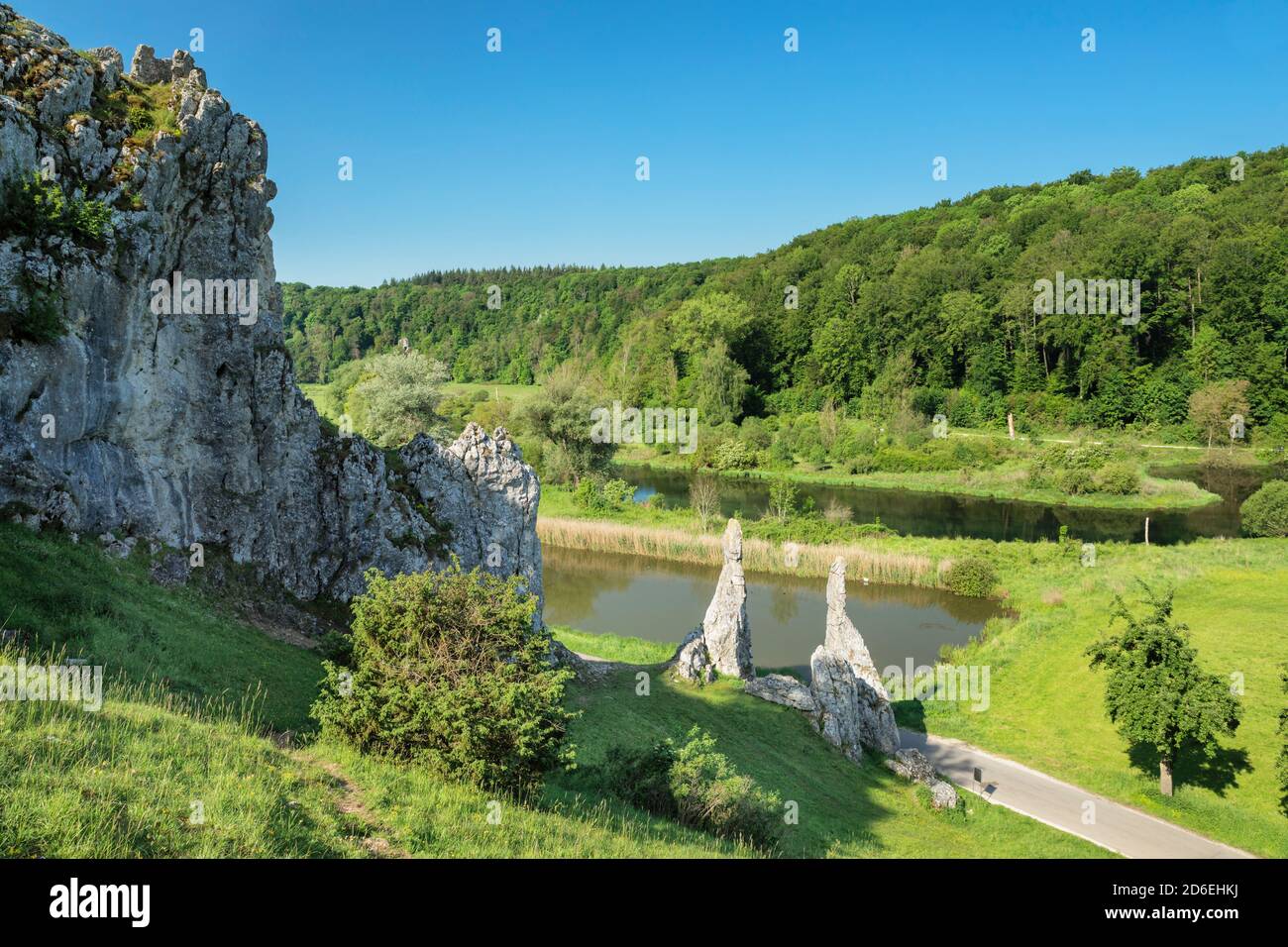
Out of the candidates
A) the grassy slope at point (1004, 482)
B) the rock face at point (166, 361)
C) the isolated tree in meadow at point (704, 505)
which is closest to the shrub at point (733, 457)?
the grassy slope at point (1004, 482)

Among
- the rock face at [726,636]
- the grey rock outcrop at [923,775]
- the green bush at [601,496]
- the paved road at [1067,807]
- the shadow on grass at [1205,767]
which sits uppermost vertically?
the green bush at [601,496]

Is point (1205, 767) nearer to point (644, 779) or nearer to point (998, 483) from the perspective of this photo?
point (644, 779)

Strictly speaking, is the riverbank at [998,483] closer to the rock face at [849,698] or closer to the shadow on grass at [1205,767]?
the shadow on grass at [1205,767]

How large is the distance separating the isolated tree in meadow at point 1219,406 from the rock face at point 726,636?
222ft

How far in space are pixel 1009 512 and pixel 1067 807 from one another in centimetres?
4146

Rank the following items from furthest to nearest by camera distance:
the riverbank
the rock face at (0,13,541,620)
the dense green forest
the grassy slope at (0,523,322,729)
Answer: the dense green forest → the riverbank → the rock face at (0,13,541,620) → the grassy slope at (0,523,322,729)

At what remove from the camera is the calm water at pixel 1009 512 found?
49281 millimetres

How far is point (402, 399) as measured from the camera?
138 ft

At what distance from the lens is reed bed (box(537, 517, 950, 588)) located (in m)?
40.0

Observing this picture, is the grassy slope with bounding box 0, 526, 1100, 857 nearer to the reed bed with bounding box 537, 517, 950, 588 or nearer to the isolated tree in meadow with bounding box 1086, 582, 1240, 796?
the isolated tree in meadow with bounding box 1086, 582, 1240, 796

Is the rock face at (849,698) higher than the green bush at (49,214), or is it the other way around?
the green bush at (49,214)

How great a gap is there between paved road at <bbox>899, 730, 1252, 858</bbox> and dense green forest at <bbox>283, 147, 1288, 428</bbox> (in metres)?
39.4

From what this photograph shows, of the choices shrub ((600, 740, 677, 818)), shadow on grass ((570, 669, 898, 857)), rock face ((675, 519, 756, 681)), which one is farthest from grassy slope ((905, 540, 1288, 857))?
shrub ((600, 740, 677, 818))
